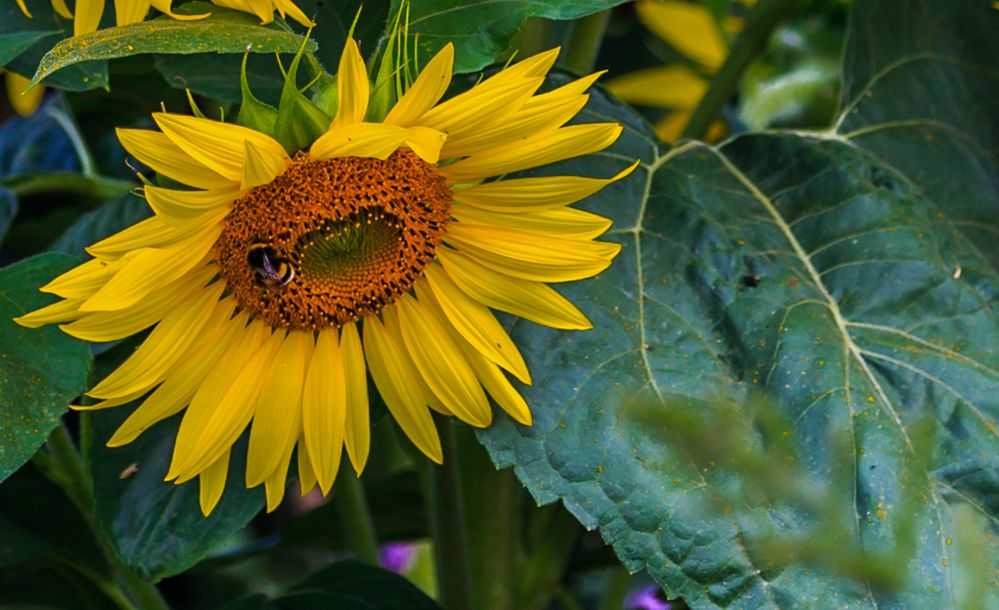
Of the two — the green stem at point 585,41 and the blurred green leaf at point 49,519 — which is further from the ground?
the green stem at point 585,41

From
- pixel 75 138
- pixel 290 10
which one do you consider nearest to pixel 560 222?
pixel 290 10

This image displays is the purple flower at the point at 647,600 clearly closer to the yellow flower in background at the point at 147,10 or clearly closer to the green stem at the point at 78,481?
the green stem at the point at 78,481

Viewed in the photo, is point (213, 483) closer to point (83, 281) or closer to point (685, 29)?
point (83, 281)

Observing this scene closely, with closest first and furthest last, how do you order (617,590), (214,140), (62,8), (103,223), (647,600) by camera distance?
(214,140), (62,8), (103,223), (617,590), (647,600)

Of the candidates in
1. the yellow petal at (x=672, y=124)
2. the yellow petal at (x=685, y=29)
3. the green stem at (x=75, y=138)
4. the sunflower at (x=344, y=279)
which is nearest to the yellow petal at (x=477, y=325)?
the sunflower at (x=344, y=279)

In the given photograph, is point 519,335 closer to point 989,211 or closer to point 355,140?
point 355,140

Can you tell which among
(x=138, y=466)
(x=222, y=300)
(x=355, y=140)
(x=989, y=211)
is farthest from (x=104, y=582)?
(x=989, y=211)
